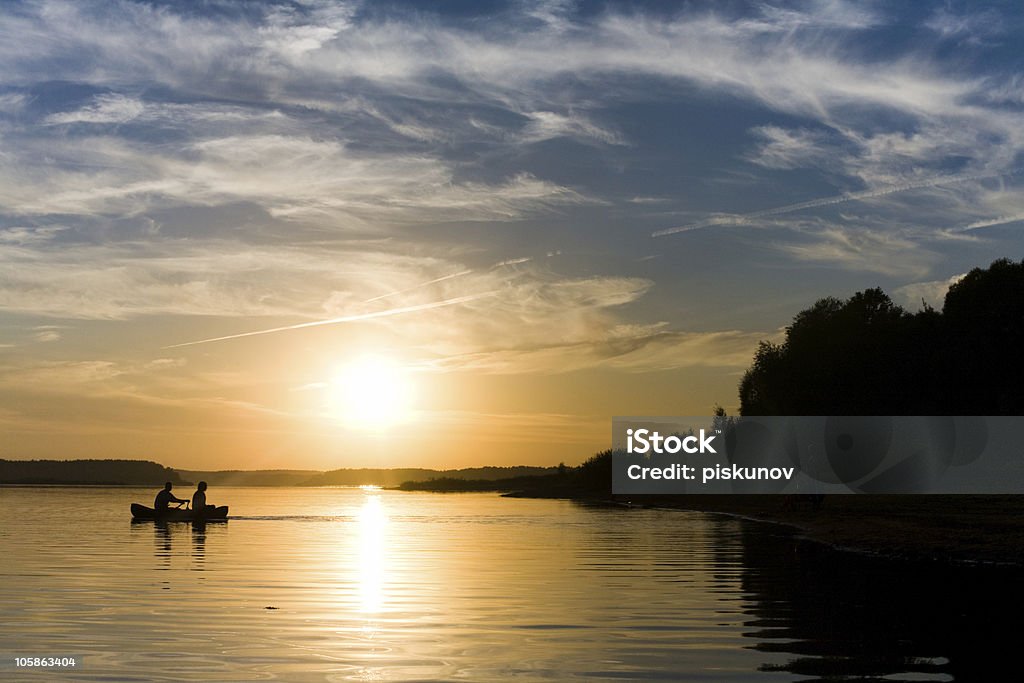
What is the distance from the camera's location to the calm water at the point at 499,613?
1867cm

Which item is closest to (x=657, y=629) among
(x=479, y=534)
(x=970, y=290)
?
(x=479, y=534)

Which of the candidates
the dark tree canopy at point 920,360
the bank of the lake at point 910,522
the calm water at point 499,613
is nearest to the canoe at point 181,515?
the calm water at point 499,613

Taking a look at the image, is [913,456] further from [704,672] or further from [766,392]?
[704,672]

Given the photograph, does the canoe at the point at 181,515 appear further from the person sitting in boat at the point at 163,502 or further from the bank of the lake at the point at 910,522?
the bank of the lake at the point at 910,522

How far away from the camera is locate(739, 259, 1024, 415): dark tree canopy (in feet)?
261

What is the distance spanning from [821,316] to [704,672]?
83.5 meters

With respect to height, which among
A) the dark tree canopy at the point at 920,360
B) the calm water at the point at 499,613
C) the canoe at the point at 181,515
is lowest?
the canoe at the point at 181,515

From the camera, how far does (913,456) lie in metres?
86.4

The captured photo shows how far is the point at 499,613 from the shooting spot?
2623cm

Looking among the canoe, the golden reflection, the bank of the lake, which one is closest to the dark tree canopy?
the bank of the lake

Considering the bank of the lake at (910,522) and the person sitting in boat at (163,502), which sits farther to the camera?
the person sitting in boat at (163,502)

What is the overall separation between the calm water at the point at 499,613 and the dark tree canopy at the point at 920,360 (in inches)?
1434

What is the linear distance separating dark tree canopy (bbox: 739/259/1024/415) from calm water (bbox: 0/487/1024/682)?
120 ft

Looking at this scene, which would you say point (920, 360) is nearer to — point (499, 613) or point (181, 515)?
point (181, 515)
